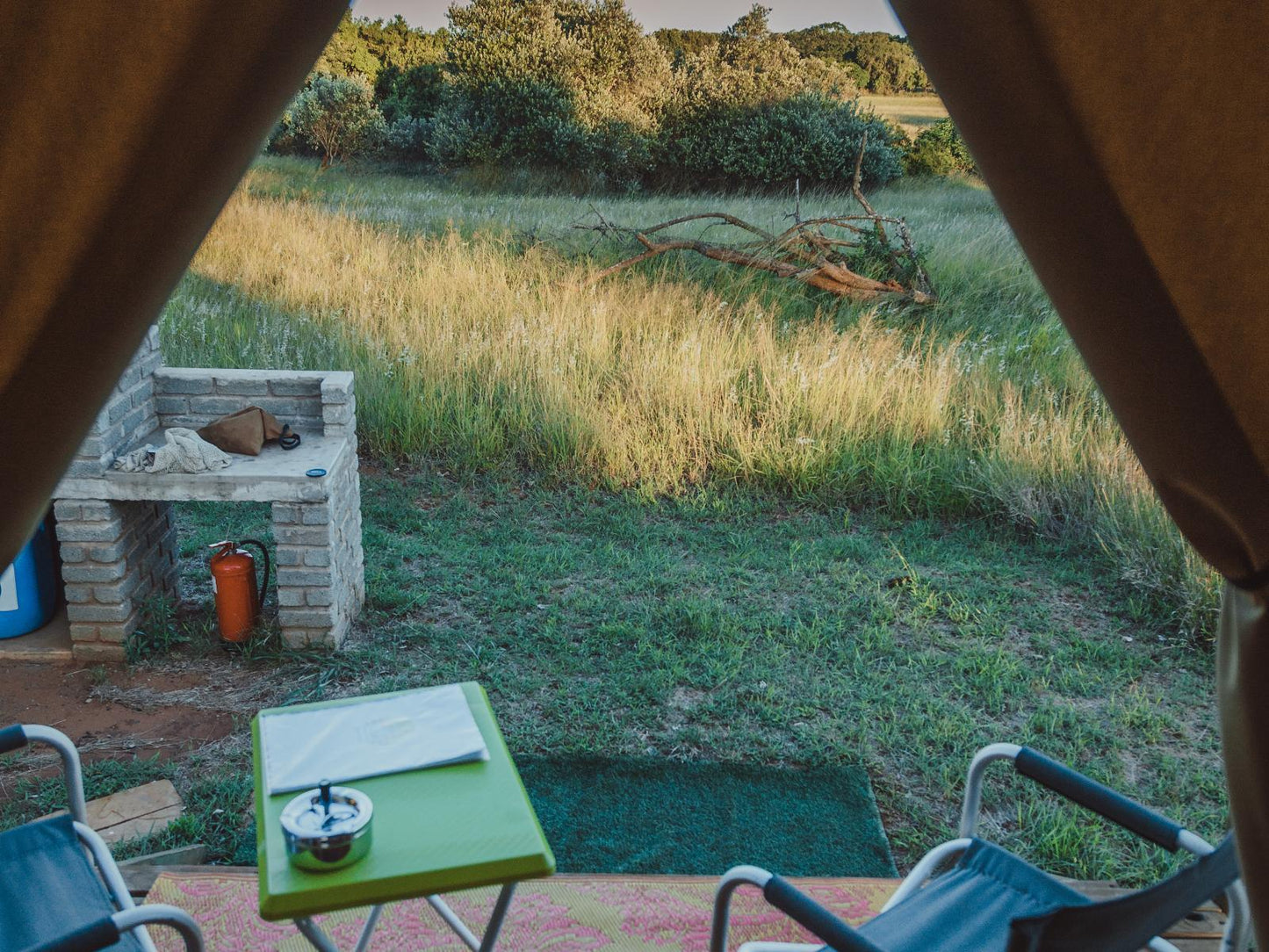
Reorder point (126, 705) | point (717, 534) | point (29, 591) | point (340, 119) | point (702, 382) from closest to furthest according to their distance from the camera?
point (126, 705), point (29, 591), point (717, 534), point (702, 382), point (340, 119)

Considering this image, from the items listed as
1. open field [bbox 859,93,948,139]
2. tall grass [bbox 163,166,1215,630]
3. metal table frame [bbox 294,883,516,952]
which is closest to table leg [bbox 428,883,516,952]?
metal table frame [bbox 294,883,516,952]

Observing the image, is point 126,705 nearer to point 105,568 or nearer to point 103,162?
point 105,568

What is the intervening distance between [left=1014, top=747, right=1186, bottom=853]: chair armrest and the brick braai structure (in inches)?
88.6

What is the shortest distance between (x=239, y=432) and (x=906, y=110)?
26.2ft

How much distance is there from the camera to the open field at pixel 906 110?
9.44 metres

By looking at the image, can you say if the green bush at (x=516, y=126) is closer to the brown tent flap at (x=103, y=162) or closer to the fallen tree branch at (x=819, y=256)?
the fallen tree branch at (x=819, y=256)

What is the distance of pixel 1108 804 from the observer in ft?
5.65

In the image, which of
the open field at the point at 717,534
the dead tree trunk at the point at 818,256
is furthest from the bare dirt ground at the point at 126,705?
the dead tree trunk at the point at 818,256

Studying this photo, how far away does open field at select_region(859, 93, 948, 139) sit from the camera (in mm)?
9440

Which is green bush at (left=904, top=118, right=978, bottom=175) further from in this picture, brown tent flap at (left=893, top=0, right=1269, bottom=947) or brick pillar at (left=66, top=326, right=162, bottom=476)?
brown tent flap at (left=893, top=0, right=1269, bottom=947)

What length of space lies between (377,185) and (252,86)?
8.15m

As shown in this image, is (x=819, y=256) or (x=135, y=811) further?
(x=819, y=256)

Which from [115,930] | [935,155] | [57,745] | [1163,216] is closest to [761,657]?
[57,745]

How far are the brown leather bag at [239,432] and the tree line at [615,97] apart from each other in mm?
6053
